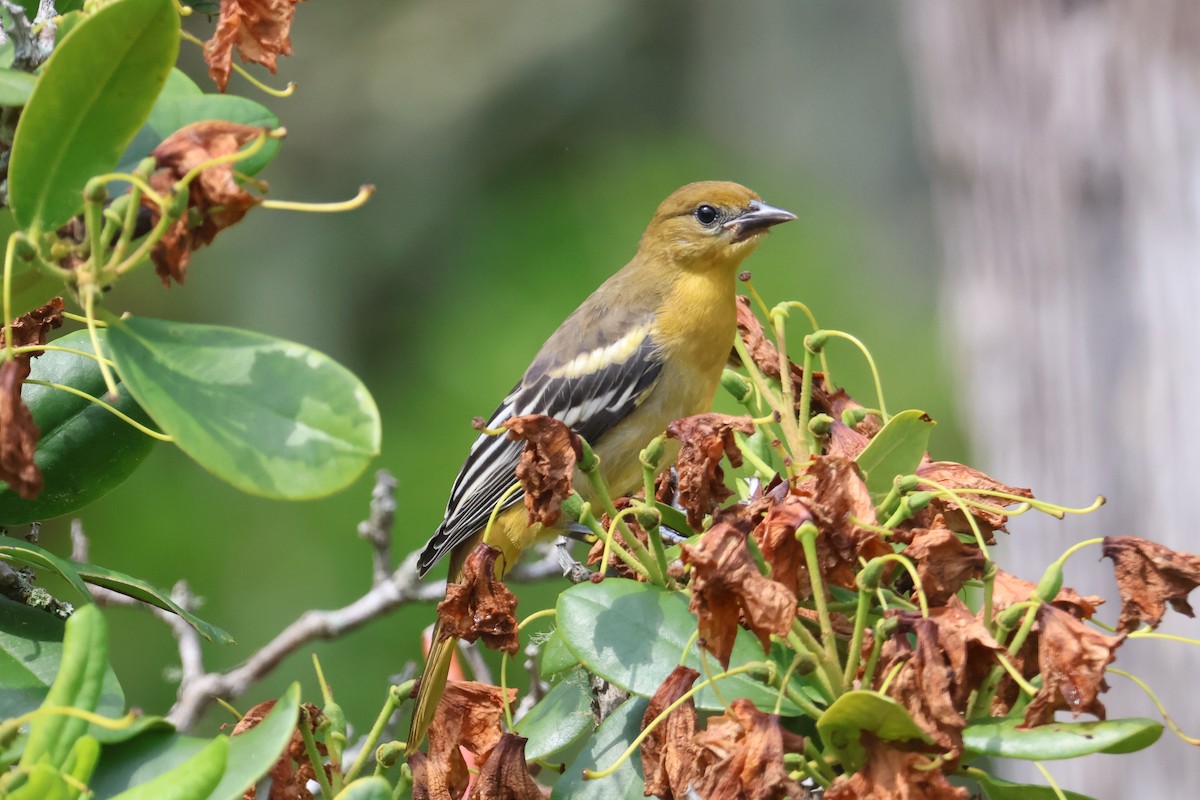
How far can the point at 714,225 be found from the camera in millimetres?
3600

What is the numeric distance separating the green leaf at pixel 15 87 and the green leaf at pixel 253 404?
0.22 metres

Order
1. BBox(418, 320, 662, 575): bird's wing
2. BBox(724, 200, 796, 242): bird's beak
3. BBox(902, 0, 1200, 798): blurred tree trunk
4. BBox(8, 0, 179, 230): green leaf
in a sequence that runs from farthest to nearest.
→ BBox(902, 0, 1200, 798): blurred tree trunk, BBox(724, 200, 796, 242): bird's beak, BBox(418, 320, 662, 575): bird's wing, BBox(8, 0, 179, 230): green leaf

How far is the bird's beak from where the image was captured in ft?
11.5

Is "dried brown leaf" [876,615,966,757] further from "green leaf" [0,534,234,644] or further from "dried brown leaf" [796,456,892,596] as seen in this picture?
"green leaf" [0,534,234,644]

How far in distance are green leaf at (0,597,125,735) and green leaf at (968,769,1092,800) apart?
2.69 feet

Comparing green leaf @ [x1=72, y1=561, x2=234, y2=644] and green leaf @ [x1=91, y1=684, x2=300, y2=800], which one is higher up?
green leaf @ [x1=91, y1=684, x2=300, y2=800]

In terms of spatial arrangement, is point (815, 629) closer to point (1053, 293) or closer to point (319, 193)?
point (1053, 293)

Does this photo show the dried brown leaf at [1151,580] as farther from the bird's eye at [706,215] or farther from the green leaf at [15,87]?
the bird's eye at [706,215]

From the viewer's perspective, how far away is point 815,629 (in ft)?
4.57

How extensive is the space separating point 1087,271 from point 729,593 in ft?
14.6

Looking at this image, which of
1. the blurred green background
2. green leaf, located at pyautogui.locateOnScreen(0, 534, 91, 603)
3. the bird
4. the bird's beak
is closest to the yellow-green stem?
green leaf, located at pyautogui.locateOnScreen(0, 534, 91, 603)

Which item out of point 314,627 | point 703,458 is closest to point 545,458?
point 703,458

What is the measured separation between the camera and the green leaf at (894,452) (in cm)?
147

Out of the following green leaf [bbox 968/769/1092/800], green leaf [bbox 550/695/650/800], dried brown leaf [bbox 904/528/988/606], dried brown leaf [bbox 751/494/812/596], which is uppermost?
dried brown leaf [bbox 751/494/812/596]
